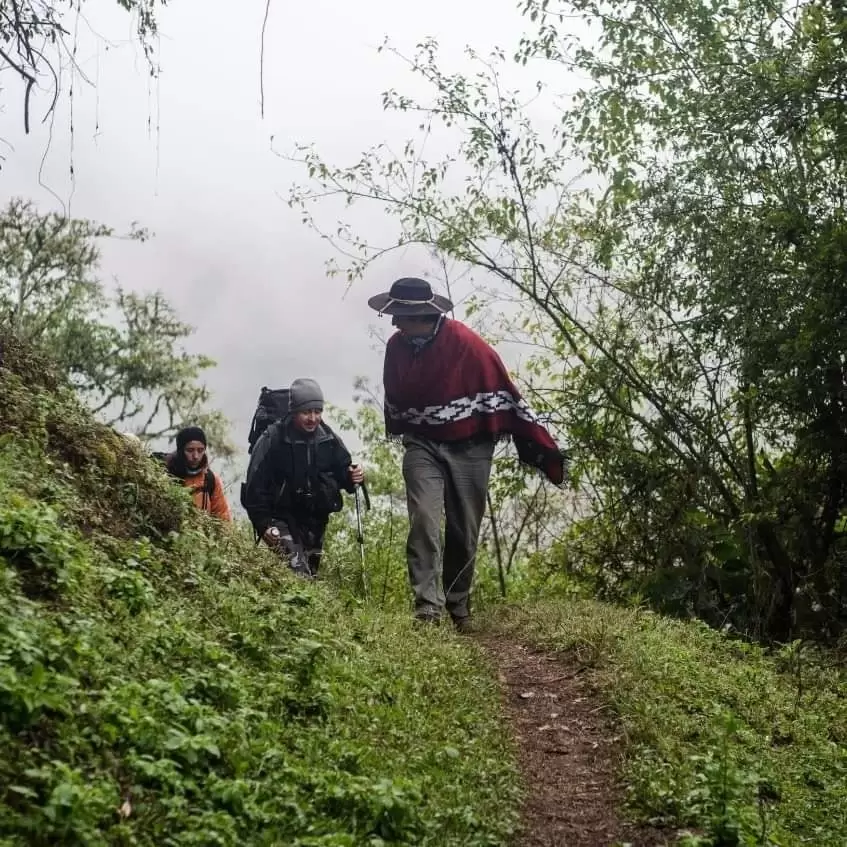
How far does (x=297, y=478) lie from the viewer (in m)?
11.4

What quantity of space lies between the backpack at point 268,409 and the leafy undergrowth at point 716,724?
320cm

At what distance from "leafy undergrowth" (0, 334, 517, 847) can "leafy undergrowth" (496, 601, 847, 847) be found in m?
0.83

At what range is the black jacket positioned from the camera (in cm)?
1130

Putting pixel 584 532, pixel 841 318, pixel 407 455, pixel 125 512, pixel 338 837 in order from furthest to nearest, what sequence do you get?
pixel 584 532
pixel 407 455
pixel 841 318
pixel 125 512
pixel 338 837

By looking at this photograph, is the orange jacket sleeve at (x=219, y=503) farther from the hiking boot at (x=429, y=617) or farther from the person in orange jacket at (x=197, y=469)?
the hiking boot at (x=429, y=617)

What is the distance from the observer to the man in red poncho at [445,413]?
10359 millimetres

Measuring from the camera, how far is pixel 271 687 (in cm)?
566

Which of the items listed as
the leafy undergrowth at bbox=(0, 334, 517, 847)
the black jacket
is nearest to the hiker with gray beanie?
the black jacket

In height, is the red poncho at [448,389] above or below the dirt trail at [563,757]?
above

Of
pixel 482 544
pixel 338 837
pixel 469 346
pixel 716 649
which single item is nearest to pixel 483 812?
pixel 338 837

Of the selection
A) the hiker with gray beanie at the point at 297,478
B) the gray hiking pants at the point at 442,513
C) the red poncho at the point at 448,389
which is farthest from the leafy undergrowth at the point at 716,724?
the hiker with gray beanie at the point at 297,478

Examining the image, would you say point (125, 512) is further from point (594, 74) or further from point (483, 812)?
point (594, 74)

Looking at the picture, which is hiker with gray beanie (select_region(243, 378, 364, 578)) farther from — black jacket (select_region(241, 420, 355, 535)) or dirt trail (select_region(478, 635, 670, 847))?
dirt trail (select_region(478, 635, 670, 847))

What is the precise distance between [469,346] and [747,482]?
363 cm
